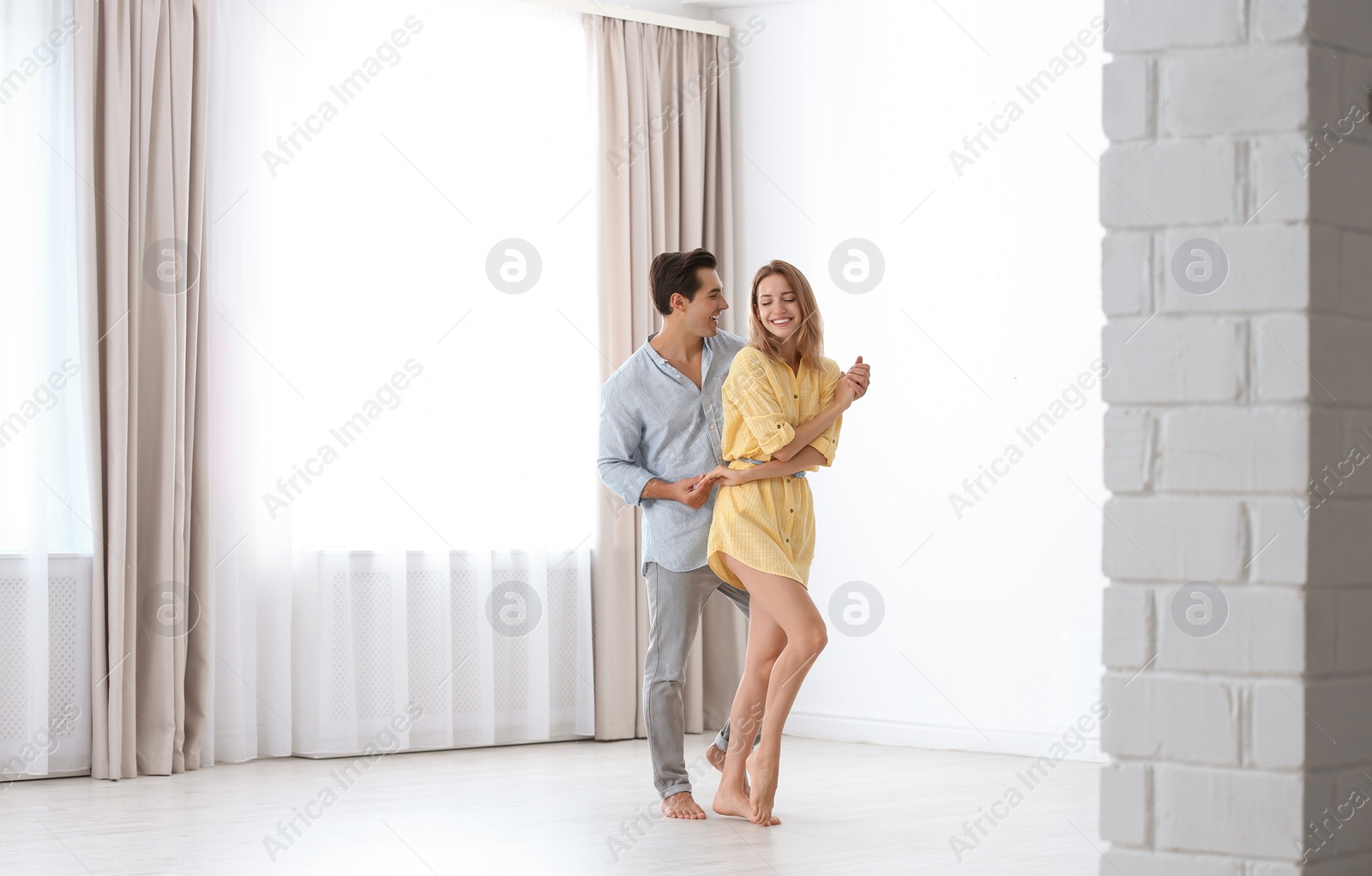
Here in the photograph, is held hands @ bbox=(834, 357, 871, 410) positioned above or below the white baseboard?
above

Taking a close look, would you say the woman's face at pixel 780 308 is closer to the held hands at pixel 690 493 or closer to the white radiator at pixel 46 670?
the held hands at pixel 690 493

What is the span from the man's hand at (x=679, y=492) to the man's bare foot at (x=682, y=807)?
681 millimetres

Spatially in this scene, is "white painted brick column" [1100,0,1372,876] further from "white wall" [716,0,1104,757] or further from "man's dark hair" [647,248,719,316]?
"white wall" [716,0,1104,757]

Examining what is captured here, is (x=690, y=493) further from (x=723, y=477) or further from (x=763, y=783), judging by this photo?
(x=763, y=783)

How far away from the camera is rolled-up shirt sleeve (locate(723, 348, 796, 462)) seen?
3.08 metres

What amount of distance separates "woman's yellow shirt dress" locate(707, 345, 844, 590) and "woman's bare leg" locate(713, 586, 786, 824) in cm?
15

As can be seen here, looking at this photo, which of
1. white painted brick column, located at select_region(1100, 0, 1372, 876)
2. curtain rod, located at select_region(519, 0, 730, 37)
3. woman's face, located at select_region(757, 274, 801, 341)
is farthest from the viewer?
curtain rod, located at select_region(519, 0, 730, 37)

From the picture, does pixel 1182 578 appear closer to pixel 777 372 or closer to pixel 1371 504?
pixel 1371 504

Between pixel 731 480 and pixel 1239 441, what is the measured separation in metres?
1.89

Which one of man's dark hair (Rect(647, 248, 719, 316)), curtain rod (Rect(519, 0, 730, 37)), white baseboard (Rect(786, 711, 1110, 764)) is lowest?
white baseboard (Rect(786, 711, 1110, 764))

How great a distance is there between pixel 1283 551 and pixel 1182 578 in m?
0.10

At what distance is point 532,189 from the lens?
4699mm

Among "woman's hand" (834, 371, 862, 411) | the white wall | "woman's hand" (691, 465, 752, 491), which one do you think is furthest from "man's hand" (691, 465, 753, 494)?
the white wall

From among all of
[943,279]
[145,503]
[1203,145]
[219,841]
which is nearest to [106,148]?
[145,503]
